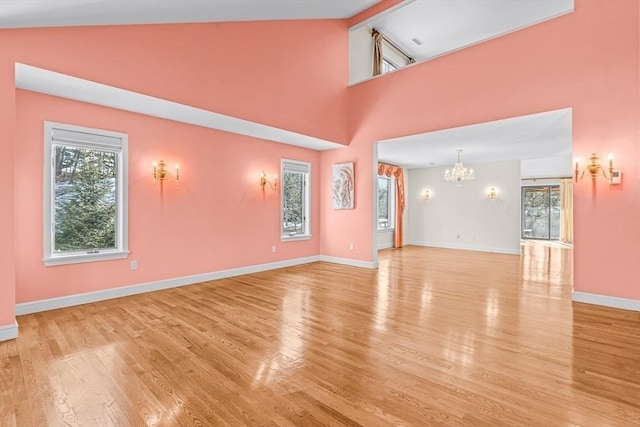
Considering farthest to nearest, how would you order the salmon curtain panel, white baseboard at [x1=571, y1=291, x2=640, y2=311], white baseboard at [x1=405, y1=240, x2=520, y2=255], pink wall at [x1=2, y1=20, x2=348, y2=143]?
the salmon curtain panel < white baseboard at [x1=405, y1=240, x2=520, y2=255] < white baseboard at [x1=571, y1=291, x2=640, y2=311] < pink wall at [x1=2, y1=20, x2=348, y2=143]

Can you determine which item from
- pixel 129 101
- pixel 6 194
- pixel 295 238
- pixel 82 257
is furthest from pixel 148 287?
pixel 295 238

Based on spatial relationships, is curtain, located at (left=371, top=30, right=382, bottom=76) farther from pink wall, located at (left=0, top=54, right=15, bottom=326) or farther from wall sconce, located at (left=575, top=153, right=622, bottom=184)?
pink wall, located at (left=0, top=54, right=15, bottom=326)

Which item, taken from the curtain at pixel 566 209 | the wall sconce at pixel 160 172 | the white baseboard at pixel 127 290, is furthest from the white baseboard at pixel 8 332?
the curtain at pixel 566 209

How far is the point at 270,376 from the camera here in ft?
7.42

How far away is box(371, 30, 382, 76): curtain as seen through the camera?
7.38 meters

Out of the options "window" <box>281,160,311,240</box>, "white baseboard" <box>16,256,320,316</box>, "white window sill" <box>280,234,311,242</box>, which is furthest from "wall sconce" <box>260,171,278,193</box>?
"white baseboard" <box>16,256,320,316</box>

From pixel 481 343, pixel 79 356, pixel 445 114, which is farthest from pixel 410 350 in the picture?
pixel 445 114

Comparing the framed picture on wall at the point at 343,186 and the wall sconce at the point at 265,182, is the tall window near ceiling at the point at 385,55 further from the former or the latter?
the wall sconce at the point at 265,182

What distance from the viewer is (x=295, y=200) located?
6934mm

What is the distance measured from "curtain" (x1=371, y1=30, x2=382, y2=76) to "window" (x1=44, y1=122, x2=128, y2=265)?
18.7 ft

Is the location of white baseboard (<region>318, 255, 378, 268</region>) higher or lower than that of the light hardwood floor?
higher

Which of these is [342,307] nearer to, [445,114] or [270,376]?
[270,376]

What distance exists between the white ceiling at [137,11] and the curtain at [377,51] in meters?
2.29

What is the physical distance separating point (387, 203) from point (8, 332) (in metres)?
9.02
